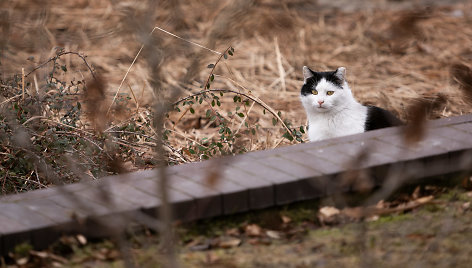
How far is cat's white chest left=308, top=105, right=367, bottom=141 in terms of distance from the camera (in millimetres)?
4832

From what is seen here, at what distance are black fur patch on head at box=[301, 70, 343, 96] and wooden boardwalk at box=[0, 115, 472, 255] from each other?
113 centimetres

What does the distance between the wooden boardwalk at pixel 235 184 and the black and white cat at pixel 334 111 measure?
0.72 metres

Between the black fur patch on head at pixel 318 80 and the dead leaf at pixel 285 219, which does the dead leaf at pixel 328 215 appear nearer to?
the dead leaf at pixel 285 219

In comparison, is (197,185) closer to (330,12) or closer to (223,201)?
(223,201)

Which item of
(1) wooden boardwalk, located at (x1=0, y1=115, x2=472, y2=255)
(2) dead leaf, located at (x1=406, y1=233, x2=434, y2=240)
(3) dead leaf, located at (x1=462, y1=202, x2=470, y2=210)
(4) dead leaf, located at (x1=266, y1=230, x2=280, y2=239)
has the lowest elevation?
(4) dead leaf, located at (x1=266, y1=230, x2=280, y2=239)

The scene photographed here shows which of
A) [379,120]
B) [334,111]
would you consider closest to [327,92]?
[334,111]

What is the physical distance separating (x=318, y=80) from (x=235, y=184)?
1975 millimetres

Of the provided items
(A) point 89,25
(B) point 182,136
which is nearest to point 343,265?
(B) point 182,136

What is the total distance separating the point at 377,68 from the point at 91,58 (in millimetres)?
3294

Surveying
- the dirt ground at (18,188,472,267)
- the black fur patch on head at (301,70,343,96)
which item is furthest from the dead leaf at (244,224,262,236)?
the black fur patch on head at (301,70,343,96)

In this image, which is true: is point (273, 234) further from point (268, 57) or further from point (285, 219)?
point (268, 57)

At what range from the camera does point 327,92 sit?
5.09 metres

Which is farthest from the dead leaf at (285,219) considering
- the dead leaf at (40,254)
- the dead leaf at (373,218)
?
the dead leaf at (40,254)

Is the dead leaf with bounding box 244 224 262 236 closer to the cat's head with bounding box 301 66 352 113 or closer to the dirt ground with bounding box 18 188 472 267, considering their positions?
the dirt ground with bounding box 18 188 472 267
